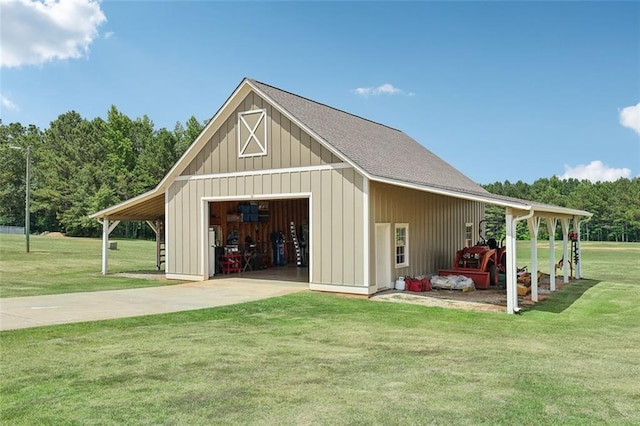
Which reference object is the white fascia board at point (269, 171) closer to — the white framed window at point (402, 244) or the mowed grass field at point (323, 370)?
the white framed window at point (402, 244)

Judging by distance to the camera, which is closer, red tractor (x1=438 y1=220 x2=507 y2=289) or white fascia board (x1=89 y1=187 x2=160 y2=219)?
red tractor (x1=438 y1=220 x2=507 y2=289)

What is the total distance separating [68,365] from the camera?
18.8 ft

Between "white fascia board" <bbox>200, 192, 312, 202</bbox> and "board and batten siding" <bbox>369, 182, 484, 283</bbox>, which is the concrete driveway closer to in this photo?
"white fascia board" <bbox>200, 192, 312, 202</bbox>

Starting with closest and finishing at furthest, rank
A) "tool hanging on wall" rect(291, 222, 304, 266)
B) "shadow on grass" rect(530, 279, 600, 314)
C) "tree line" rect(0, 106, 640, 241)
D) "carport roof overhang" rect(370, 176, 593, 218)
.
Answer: "carport roof overhang" rect(370, 176, 593, 218)
"shadow on grass" rect(530, 279, 600, 314)
"tool hanging on wall" rect(291, 222, 304, 266)
"tree line" rect(0, 106, 640, 241)

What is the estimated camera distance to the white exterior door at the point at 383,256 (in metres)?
12.9

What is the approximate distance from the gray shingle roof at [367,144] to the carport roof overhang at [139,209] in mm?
5686

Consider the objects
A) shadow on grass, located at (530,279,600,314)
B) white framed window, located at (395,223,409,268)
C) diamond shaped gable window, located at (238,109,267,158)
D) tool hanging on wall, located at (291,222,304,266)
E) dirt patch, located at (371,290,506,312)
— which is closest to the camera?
dirt patch, located at (371,290,506,312)

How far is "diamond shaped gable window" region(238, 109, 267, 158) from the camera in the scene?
14.1m

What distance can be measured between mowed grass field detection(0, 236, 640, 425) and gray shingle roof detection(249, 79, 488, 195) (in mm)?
4808

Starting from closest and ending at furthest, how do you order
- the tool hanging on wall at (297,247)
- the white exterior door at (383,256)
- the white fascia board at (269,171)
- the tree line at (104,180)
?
the white fascia board at (269,171)
the white exterior door at (383,256)
the tool hanging on wall at (297,247)
the tree line at (104,180)

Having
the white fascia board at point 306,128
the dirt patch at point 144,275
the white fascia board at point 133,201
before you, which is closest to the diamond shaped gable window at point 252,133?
the white fascia board at point 306,128

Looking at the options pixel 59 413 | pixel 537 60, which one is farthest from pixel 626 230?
pixel 59 413

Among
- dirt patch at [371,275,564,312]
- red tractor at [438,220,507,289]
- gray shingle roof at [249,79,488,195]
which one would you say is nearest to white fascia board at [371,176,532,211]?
gray shingle roof at [249,79,488,195]

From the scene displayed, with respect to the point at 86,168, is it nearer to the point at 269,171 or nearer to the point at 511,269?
the point at 269,171
